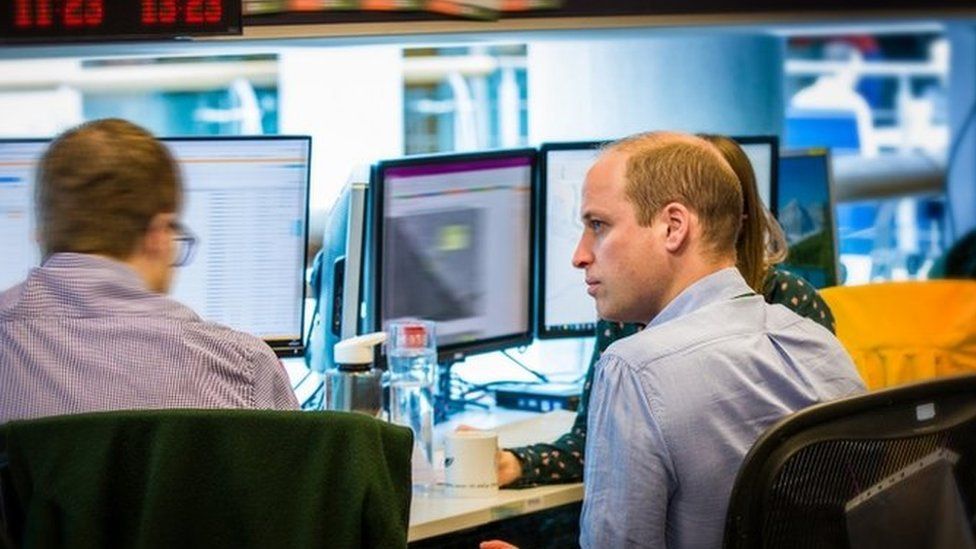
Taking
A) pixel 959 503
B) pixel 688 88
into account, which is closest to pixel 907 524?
pixel 959 503

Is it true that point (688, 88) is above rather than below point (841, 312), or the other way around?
above

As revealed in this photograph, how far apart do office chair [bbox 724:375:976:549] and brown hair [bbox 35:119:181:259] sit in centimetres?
91

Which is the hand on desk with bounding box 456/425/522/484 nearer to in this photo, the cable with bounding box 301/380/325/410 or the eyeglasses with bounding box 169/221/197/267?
the cable with bounding box 301/380/325/410

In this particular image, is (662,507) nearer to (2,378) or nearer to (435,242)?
(2,378)

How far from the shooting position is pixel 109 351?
1.94m

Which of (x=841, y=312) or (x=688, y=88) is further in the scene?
(x=688, y=88)

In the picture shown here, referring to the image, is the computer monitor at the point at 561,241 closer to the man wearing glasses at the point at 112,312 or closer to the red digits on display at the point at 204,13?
the red digits on display at the point at 204,13

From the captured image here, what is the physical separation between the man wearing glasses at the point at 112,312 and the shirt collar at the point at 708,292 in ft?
1.74

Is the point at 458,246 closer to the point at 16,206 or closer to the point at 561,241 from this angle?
the point at 561,241

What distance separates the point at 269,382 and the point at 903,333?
133 cm

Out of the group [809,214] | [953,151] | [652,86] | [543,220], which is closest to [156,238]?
[543,220]

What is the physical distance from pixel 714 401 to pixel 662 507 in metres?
0.14

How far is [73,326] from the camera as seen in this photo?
196 cm

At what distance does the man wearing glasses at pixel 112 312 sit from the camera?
1.93 m
